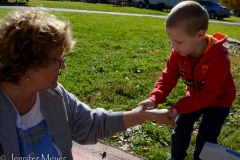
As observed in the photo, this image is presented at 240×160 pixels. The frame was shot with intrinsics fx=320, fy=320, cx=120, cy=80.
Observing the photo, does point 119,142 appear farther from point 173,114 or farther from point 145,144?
point 173,114

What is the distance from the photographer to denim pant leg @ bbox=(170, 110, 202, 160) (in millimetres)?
2777

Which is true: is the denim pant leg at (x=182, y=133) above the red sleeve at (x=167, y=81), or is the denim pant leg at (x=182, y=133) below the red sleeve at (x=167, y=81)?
below

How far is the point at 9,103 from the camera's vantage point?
5.72 ft

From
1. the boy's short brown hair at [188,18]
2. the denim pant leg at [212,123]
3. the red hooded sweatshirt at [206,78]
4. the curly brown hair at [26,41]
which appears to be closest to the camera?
the curly brown hair at [26,41]

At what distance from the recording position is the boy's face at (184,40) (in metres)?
2.29

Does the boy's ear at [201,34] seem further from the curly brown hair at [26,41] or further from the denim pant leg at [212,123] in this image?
the curly brown hair at [26,41]

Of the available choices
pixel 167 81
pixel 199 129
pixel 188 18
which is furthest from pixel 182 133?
pixel 188 18

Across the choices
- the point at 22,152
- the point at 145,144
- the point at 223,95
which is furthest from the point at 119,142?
the point at 22,152

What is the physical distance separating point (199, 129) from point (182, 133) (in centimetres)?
23

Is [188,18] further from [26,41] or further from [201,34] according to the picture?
[26,41]

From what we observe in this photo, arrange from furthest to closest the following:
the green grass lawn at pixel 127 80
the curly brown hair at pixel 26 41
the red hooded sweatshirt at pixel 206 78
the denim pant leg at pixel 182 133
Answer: the green grass lawn at pixel 127 80, the denim pant leg at pixel 182 133, the red hooded sweatshirt at pixel 206 78, the curly brown hair at pixel 26 41

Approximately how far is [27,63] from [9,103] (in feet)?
0.80

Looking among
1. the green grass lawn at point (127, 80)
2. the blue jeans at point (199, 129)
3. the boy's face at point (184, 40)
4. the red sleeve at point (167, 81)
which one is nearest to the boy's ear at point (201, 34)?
the boy's face at point (184, 40)

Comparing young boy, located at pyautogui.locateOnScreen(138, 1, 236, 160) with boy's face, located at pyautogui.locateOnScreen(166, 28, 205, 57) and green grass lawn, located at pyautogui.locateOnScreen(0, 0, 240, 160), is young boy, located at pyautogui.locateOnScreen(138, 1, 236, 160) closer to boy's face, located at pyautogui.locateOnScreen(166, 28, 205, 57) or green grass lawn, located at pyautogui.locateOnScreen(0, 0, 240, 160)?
boy's face, located at pyautogui.locateOnScreen(166, 28, 205, 57)
